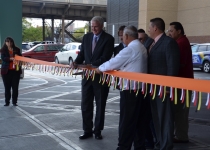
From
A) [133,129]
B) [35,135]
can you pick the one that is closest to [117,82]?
[133,129]

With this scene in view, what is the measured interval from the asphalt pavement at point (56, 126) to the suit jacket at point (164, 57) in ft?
5.17

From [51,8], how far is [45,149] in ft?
158

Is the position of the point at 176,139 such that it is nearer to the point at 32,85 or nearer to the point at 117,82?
the point at 117,82

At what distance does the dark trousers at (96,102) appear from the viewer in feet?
19.0

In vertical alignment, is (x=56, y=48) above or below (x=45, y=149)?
above

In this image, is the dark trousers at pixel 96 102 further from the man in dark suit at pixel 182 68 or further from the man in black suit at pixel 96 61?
the man in dark suit at pixel 182 68

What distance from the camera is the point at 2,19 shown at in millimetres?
15094

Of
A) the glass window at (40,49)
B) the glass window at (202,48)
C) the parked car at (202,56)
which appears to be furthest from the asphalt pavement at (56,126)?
the glass window at (40,49)

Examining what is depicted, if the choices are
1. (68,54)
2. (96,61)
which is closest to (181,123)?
(96,61)

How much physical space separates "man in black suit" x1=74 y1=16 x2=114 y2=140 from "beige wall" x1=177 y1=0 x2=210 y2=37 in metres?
26.1

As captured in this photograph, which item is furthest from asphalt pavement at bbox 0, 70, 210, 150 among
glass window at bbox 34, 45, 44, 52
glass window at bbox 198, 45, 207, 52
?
glass window at bbox 34, 45, 44, 52

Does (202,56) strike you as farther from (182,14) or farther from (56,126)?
(56,126)

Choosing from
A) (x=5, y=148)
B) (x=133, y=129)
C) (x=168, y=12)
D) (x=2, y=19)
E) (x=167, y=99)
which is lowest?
(x=5, y=148)

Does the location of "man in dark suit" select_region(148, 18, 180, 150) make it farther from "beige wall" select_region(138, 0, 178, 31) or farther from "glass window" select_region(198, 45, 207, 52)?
"beige wall" select_region(138, 0, 178, 31)
